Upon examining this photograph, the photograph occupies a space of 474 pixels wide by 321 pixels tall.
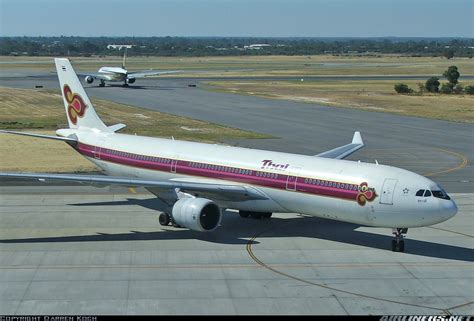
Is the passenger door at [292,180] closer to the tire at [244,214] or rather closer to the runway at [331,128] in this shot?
the tire at [244,214]

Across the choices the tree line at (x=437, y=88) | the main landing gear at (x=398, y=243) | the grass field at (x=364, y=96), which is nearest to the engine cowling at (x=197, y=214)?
the main landing gear at (x=398, y=243)

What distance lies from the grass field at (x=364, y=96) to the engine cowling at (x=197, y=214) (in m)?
61.9

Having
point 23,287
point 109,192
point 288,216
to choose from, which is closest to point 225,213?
point 288,216

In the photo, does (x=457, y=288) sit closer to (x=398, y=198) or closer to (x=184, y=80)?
(x=398, y=198)

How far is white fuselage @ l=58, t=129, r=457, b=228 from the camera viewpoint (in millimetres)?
32719

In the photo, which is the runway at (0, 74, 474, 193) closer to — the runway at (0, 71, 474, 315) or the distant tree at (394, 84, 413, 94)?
the runway at (0, 71, 474, 315)

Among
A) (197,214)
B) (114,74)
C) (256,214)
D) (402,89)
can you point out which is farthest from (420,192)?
(114,74)

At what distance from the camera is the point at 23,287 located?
93.1 feet

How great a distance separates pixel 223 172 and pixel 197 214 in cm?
419

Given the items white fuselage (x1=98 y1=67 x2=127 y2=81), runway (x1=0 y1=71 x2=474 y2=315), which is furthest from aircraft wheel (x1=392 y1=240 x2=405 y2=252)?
white fuselage (x1=98 y1=67 x2=127 y2=81)

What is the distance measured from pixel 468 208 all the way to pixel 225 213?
14.4 meters

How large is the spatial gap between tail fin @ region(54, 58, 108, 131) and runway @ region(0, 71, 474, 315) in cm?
449

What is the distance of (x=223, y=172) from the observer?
38531mm

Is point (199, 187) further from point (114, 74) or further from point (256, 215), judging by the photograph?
point (114, 74)
